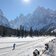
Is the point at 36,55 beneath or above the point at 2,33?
beneath

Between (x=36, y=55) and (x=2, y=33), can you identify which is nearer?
(x=36, y=55)

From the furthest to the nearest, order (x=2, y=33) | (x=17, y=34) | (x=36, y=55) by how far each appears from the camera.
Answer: (x=17, y=34) < (x=2, y=33) < (x=36, y=55)

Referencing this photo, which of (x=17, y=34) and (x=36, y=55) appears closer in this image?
(x=36, y=55)

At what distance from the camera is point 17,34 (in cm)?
15625

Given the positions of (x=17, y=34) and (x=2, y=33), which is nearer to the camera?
(x=2, y=33)

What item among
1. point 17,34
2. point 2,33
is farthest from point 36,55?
point 17,34

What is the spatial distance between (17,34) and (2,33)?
1061 inches

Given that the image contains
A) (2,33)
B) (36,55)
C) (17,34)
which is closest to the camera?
(36,55)

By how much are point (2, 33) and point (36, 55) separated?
112691mm

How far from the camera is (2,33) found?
132 meters

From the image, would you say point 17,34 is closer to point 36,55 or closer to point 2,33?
point 2,33

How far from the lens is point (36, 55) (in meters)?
21.2
